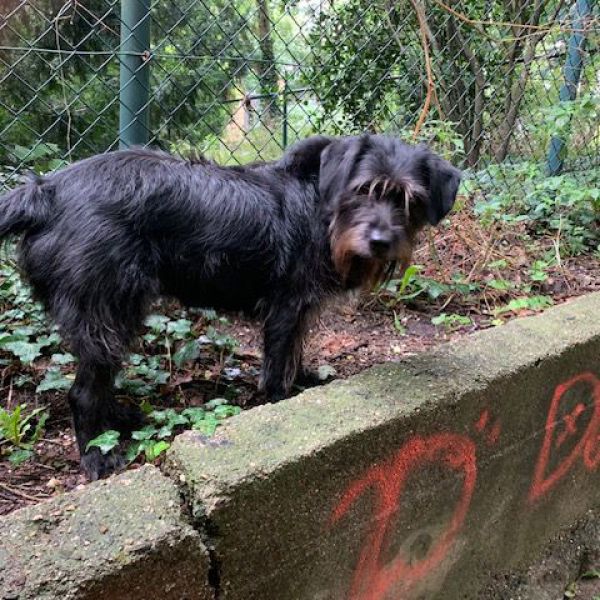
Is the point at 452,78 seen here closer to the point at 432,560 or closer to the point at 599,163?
the point at 599,163

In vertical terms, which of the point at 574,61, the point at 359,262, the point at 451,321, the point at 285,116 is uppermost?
the point at 574,61

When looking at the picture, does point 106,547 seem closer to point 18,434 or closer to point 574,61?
point 18,434

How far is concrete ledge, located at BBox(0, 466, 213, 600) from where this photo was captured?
1.28 metres

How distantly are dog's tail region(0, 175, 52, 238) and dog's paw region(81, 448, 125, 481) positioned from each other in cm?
86

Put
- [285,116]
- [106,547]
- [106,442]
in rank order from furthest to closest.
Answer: [285,116] < [106,442] < [106,547]

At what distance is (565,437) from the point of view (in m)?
2.71

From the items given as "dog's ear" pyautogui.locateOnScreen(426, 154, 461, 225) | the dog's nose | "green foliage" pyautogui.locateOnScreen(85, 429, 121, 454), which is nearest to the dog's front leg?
the dog's nose

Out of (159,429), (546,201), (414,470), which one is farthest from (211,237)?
(546,201)

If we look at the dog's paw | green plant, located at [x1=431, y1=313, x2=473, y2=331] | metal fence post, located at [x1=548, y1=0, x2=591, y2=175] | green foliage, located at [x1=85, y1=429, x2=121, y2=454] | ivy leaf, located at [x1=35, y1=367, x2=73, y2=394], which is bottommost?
the dog's paw

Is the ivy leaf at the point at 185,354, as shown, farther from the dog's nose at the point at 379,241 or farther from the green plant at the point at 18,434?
the dog's nose at the point at 379,241

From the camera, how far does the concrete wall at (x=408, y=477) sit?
1604mm

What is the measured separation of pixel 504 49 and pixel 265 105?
8.22 feet

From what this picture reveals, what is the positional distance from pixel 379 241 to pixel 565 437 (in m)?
1.19

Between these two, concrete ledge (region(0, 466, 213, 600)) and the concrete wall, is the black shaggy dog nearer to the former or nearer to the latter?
the concrete wall
